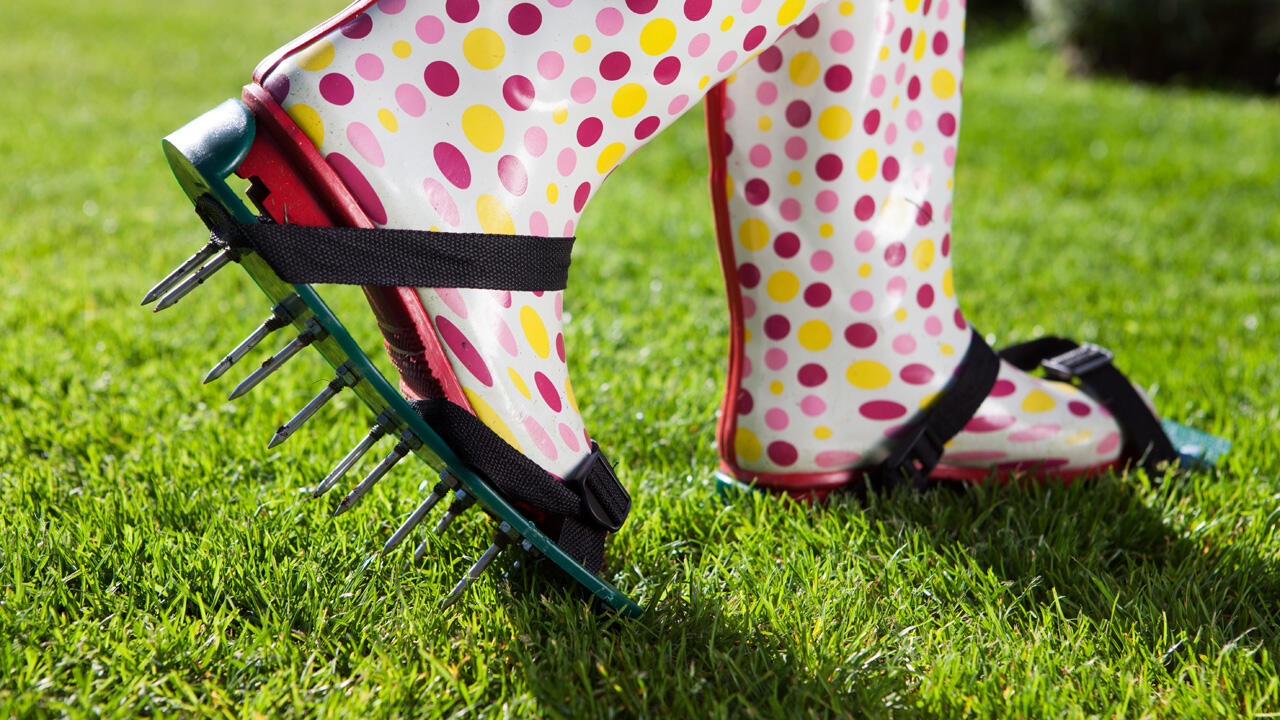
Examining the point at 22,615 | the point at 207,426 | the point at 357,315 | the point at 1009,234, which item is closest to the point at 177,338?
the point at 357,315

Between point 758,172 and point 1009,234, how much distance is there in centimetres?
239

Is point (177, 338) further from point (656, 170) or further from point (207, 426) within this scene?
point (656, 170)

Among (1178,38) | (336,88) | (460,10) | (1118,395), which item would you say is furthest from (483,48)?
(1178,38)

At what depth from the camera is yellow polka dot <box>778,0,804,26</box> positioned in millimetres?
1211

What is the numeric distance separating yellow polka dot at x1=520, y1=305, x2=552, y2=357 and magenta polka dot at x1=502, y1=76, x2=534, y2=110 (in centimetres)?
22

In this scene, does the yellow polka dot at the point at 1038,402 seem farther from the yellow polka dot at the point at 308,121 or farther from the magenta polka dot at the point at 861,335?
the yellow polka dot at the point at 308,121

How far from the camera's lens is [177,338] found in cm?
224

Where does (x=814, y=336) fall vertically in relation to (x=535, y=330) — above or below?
below

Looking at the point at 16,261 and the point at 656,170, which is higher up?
the point at 16,261

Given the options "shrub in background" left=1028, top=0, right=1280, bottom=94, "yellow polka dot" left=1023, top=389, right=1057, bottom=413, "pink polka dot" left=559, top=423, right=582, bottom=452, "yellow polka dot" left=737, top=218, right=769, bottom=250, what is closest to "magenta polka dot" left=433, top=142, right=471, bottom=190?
"pink polka dot" left=559, top=423, right=582, bottom=452

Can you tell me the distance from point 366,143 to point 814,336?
748 mm

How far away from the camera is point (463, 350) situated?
1.12 m

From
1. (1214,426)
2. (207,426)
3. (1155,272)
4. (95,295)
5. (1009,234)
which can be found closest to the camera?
(207,426)

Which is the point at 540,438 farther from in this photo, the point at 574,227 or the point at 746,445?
the point at 746,445
